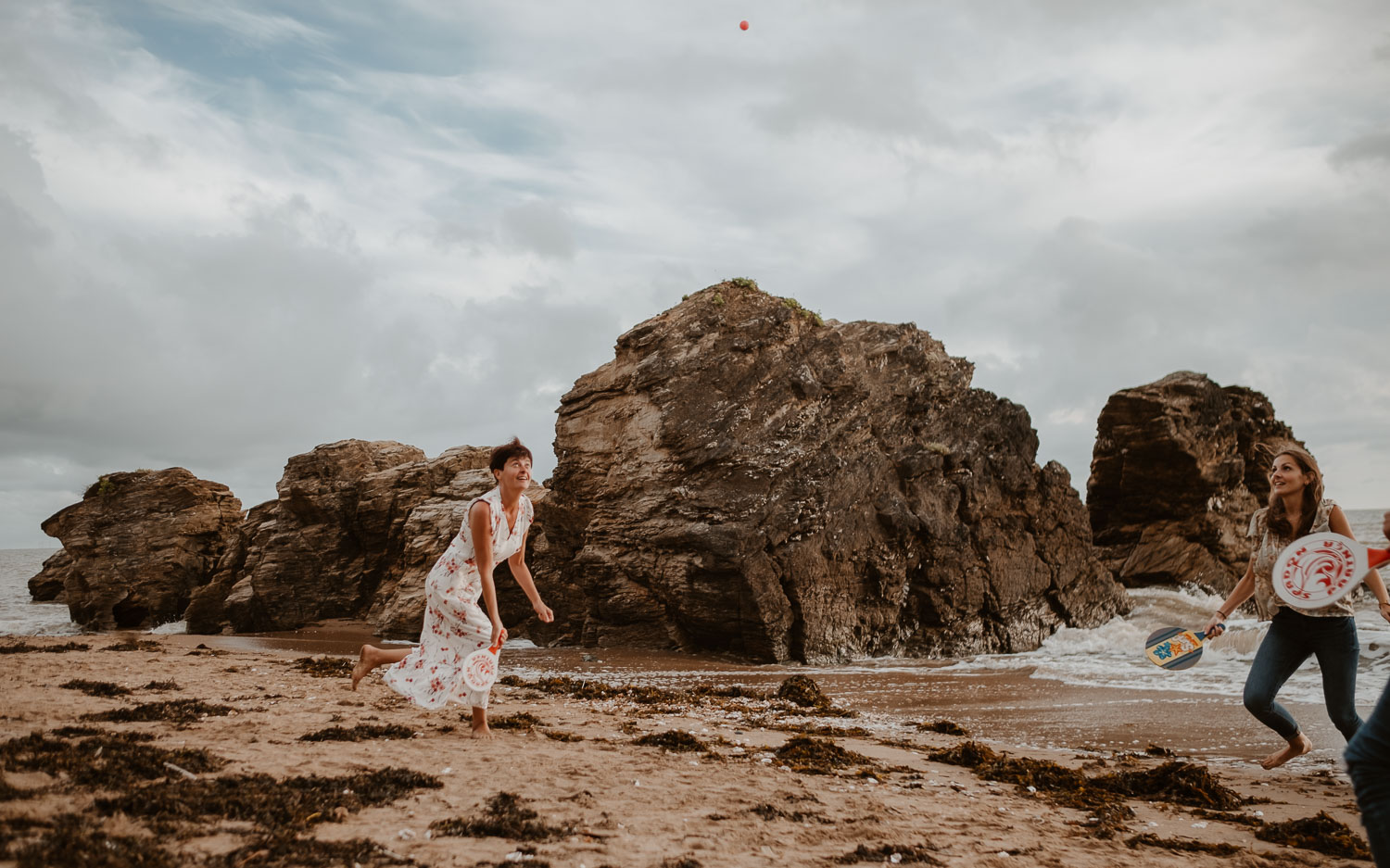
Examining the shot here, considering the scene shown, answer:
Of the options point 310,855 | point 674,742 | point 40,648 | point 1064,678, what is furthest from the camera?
point 1064,678

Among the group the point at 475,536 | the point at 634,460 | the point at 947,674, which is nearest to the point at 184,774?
the point at 475,536

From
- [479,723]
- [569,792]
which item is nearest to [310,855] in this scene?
[569,792]

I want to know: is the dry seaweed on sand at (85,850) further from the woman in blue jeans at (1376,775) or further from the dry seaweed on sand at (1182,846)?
the dry seaweed on sand at (1182,846)

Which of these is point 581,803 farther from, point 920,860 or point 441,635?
point 441,635

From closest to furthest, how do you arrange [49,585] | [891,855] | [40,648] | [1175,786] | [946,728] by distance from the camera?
[891,855]
[1175,786]
[946,728]
[40,648]
[49,585]

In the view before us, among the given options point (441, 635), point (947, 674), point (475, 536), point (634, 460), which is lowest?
point (947, 674)

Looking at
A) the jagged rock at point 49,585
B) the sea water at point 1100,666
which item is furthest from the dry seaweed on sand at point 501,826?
the jagged rock at point 49,585

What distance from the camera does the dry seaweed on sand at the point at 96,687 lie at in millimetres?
6895

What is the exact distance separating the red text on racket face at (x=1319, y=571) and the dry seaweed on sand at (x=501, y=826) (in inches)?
144

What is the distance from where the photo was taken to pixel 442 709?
285 inches

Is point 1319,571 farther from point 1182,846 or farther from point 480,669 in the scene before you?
point 480,669

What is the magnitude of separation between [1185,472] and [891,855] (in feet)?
76.9

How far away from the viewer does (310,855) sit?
3361 millimetres

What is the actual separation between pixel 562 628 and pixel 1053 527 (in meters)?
9.68
